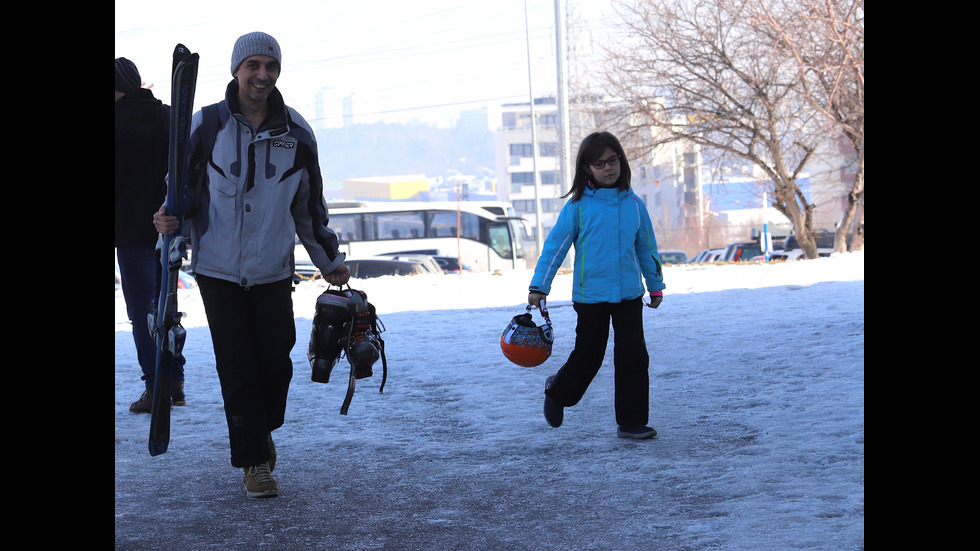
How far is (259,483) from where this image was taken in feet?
14.4

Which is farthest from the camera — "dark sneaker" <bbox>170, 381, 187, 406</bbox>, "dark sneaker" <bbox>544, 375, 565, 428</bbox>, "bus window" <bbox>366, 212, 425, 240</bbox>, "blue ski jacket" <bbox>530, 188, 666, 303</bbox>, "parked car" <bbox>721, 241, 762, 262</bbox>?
"parked car" <bbox>721, 241, 762, 262</bbox>

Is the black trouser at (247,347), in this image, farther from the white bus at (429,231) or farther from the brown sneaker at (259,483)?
the white bus at (429,231)

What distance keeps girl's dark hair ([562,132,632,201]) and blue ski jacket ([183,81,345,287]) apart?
1.53 m

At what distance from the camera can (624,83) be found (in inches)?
914

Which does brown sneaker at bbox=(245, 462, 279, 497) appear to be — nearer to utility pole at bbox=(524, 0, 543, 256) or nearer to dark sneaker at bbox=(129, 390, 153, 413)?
dark sneaker at bbox=(129, 390, 153, 413)

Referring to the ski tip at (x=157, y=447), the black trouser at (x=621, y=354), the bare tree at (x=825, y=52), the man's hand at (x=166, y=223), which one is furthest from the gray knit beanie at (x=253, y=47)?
the bare tree at (x=825, y=52)

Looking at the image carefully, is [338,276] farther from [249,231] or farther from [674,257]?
[674,257]

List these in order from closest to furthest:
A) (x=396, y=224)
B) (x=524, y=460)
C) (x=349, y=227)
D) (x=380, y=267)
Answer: (x=524, y=460), (x=380, y=267), (x=349, y=227), (x=396, y=224)

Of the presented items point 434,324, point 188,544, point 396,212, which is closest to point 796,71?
point 434,324

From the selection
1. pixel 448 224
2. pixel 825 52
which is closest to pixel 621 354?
pixel 825 52

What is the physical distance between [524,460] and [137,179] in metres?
2.66

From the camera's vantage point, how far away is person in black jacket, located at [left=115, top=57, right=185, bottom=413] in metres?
5.80

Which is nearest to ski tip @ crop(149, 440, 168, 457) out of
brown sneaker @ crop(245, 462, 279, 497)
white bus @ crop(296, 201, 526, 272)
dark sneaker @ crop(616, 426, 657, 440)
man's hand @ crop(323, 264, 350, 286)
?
brown sneaker @ crop(245, 462, 279, 497)
